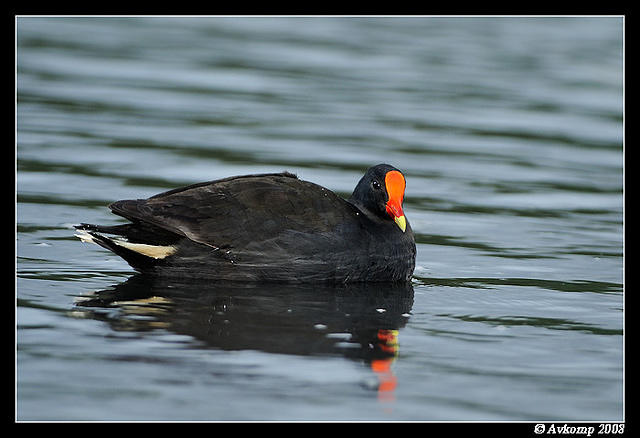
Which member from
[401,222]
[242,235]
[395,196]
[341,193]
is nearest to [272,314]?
[242,235]

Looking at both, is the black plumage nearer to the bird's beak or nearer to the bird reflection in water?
the bird reflection in water

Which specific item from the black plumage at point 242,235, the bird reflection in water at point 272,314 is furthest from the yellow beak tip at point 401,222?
the bird reflection in water at point 272,314

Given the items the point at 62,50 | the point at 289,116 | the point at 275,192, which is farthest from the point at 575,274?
the point at 62,50

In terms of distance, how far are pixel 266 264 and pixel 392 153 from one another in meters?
4.81

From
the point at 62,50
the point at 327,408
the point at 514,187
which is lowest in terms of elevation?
the point at 327,408

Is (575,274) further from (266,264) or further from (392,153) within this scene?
(392,153)

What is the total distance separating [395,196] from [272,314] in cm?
151

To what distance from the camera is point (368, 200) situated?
27.6 feet

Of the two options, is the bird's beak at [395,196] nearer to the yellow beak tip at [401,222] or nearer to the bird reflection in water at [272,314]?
the yellow beak tip at [401,222]

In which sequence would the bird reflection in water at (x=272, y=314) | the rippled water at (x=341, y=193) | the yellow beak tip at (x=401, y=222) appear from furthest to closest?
the yellow beak tip at (x=401, y=222)
the bird reflection in water at (x=272, y=314)
the rippled water at (x=341, y=193)

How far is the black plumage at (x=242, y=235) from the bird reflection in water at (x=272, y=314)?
112 mm

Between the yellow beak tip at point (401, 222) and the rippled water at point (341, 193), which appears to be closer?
the rippled water at point (341, 193)

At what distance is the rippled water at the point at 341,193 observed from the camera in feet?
19.4

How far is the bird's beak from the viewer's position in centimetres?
820
